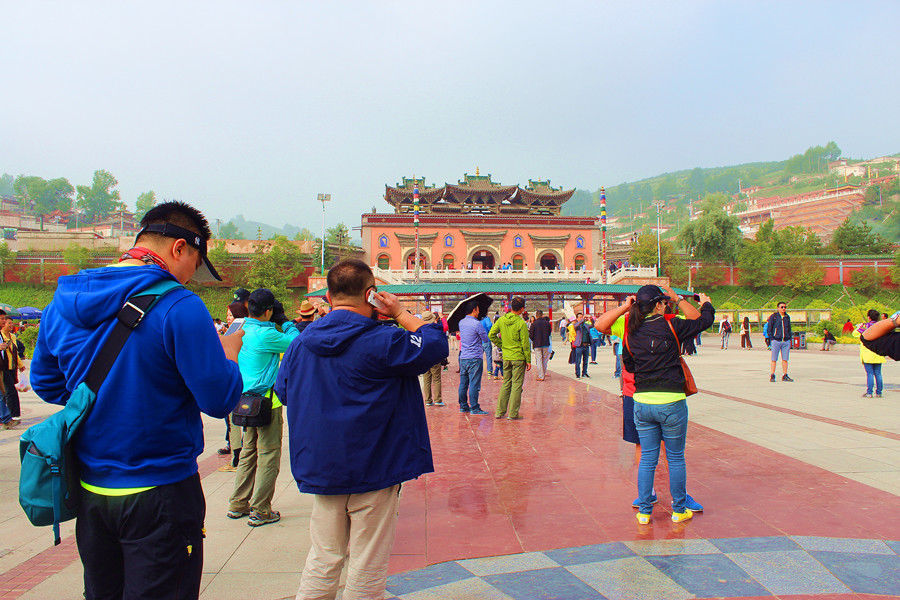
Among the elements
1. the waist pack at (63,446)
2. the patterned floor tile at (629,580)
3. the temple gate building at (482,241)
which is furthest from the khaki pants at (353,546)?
the temple gate building at (482,241)

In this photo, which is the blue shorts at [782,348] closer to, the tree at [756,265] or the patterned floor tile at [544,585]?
the patterned floor tile at [544,585]

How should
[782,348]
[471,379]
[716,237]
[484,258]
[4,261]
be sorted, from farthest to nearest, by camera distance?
[484,258]
[716,237]
[4,261]
[782,348]
[471,379]

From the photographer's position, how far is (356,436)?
250 centimetres

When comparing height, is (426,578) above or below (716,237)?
below

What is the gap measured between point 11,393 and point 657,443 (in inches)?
365

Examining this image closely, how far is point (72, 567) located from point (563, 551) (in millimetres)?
3116

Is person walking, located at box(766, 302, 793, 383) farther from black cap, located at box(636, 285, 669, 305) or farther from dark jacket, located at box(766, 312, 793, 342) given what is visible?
black cap, located at box(636, 285, 669, 305)

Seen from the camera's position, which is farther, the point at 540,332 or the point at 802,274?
the point at 802,274

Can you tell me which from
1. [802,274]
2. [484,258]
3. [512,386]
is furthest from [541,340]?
[802,274]

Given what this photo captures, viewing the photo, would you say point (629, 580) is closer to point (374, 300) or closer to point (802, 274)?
point (374, 300)

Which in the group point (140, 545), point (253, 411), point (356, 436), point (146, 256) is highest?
point (146, 256)

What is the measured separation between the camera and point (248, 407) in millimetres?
4363

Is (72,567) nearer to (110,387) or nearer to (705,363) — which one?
(110,387)

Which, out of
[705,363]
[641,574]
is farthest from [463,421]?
[705,363]
